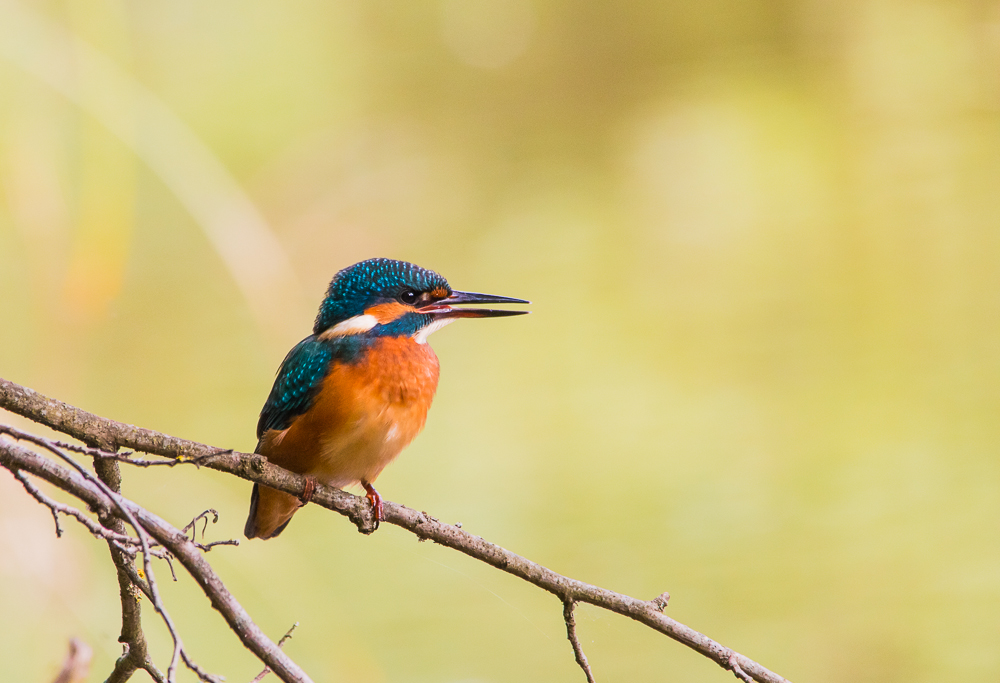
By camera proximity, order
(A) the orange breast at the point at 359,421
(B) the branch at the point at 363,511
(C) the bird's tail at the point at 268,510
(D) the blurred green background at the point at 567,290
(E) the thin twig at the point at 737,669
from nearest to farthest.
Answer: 1. (B) the branch at the point at 363,511
2. (E) the thin twig at the point at 737,669
3. (A) the orange breast at the point at 359,421
4. (C) the bird's tail at the point at 268,510
5. (D) the blurred green background at the point at 567,290

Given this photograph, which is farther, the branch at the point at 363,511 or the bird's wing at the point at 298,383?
the bird's wing at the point at 298,383

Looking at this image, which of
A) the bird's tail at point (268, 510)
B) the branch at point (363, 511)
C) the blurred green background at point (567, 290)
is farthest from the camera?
the blurred green background at point (567, 290)

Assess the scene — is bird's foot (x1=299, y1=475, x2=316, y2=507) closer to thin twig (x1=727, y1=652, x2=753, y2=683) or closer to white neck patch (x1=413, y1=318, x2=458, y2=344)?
white neck patch (x1=413, y1=318, x2=458, y2=344)

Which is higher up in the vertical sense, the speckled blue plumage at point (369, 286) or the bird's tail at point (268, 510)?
the speckled blue plumage at point (369, 286)

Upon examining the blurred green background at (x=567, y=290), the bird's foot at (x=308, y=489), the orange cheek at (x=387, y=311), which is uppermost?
the blurred green background at (x=567, y=290)

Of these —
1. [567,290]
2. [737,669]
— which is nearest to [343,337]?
[737,669]

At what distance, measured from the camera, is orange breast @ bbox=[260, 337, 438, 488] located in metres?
1.40

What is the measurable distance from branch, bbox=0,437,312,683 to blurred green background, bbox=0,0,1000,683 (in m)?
1.77

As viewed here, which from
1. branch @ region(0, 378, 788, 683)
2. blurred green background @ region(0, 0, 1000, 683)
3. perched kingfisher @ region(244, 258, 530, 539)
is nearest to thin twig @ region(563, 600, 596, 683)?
branch @ region(0, 378, 788, 683)

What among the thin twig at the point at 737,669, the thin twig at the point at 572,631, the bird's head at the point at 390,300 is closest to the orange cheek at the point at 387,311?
the bird's head at the point at 390,300

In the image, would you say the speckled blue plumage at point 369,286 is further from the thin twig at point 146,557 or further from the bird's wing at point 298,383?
the thin twig at point 146,557

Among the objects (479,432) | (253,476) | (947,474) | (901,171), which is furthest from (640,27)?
(253,476)

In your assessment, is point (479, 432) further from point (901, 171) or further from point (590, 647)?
point (901, 171)

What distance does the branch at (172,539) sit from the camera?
2.94 feet
